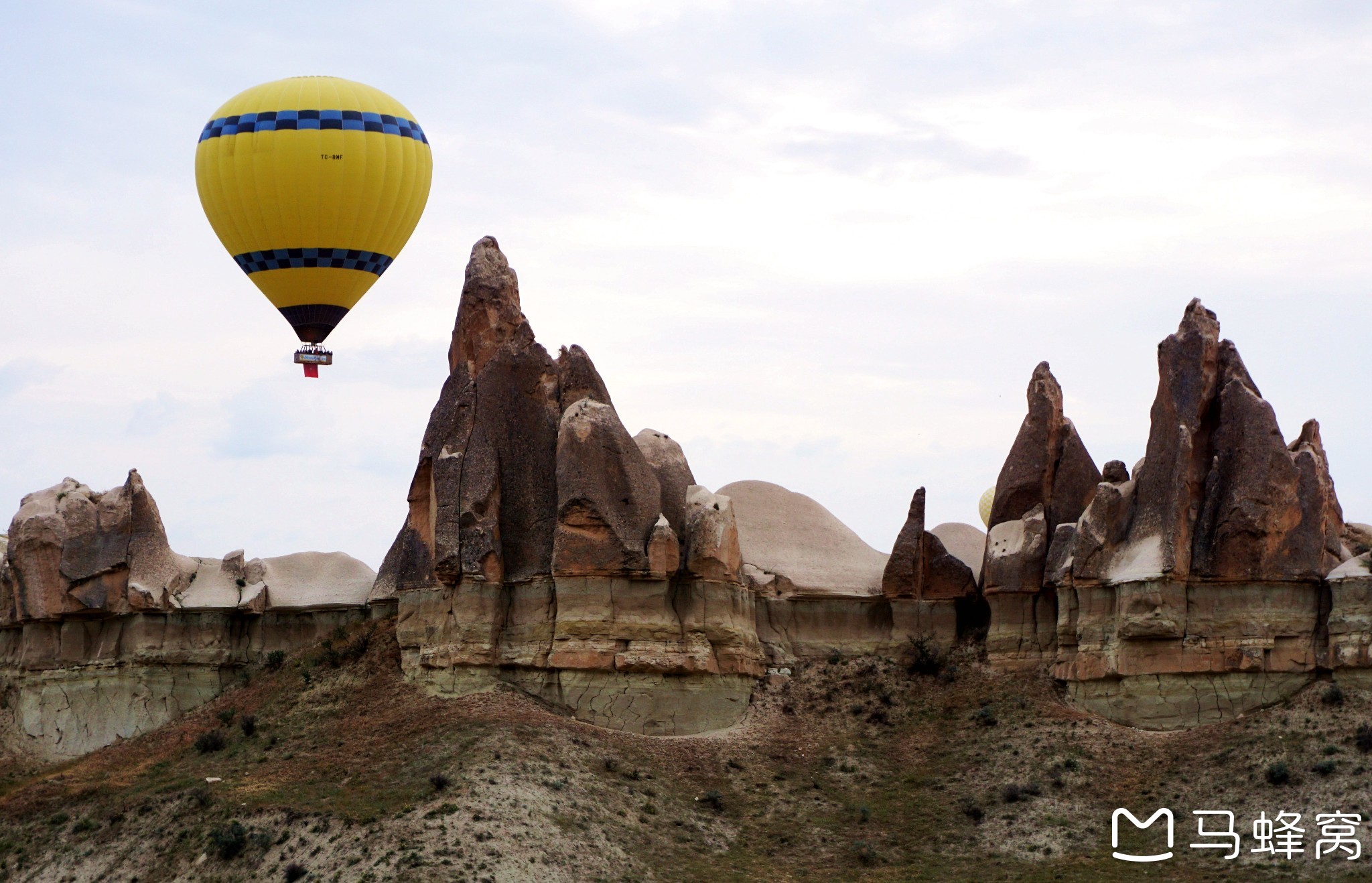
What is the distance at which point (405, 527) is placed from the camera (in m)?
81.5

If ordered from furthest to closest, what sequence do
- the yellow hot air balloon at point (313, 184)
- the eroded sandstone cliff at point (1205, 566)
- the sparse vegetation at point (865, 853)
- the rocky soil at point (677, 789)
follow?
the yellow hot air balloon at point (313, 184)
the eroded sandstone cliff at point (1205, 566)
the sparse vegetation at point (865, 853)
the rocky soil at point (677, 789)

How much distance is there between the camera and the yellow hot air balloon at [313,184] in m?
84.1

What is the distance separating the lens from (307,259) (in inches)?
3383

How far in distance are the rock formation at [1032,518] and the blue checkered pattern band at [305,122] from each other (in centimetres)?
2528

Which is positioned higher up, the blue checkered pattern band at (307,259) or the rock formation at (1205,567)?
the blue checkered pattern band at (307,259)

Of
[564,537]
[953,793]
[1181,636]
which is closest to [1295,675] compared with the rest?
[1181,636]

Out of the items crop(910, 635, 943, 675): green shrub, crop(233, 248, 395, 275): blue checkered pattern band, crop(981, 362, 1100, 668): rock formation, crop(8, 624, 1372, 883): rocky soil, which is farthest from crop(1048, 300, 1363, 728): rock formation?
crop(233, 248, 395, 275): blue checkered pattern band

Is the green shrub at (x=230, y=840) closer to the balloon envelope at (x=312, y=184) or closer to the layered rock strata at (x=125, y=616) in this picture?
the layered rock strata at (x=125, y=616)

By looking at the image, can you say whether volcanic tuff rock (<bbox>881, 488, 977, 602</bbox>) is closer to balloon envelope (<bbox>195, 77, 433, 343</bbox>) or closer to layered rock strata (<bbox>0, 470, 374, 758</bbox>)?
layered rock strata (<bbox>0, 470, 374, 758</bbox>)

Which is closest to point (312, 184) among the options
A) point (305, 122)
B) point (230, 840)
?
point (305, 122)

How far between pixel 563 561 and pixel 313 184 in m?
18.0

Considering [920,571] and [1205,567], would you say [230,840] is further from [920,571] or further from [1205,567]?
[1205,567]

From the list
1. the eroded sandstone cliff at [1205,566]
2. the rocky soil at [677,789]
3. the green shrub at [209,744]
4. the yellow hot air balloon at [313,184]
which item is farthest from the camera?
the yellow hot air balloon at [313,184]

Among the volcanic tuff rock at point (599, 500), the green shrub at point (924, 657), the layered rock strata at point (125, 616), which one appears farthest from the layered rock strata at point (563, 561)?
the layered rock strata at point (125, 616)
